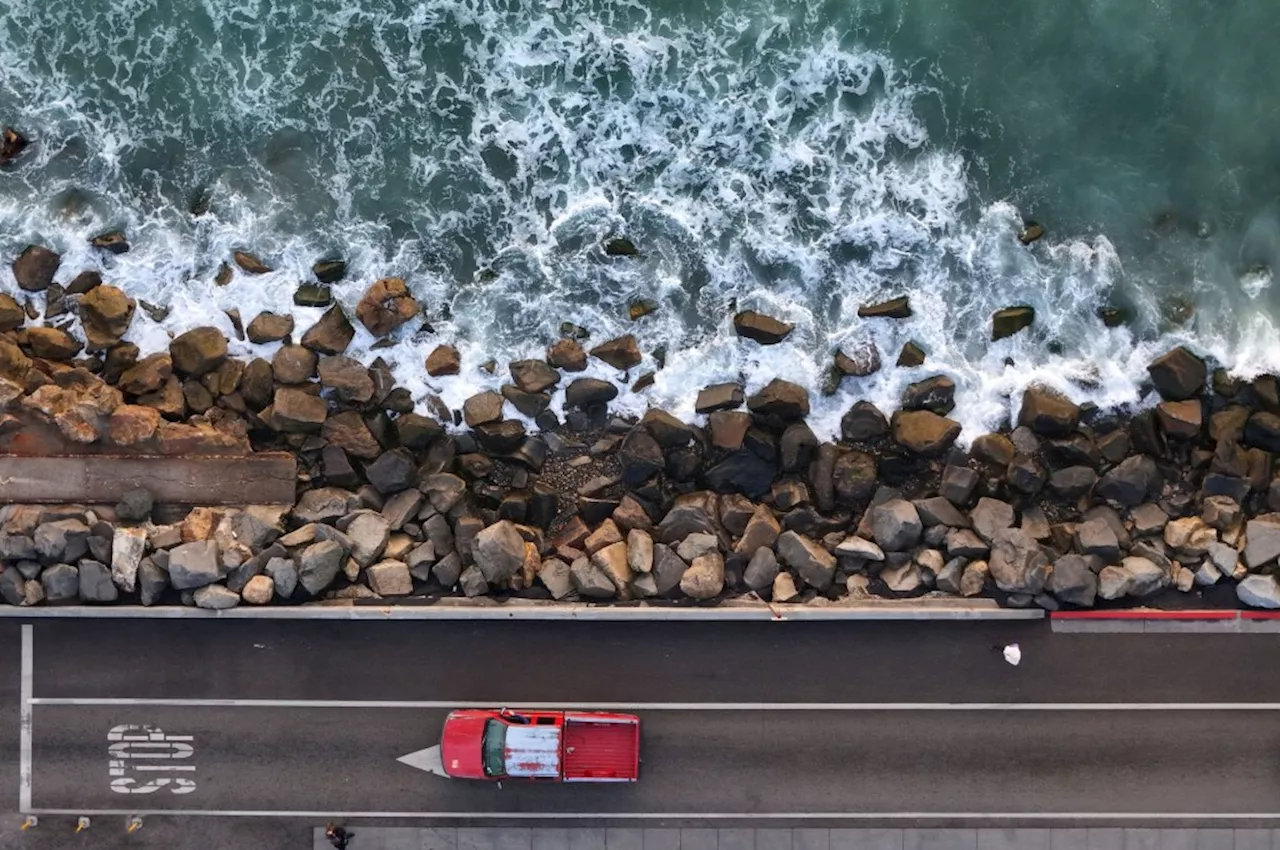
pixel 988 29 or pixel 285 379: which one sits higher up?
pixel 988 29

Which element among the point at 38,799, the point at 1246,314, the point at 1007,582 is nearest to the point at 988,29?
the point at 1246,314

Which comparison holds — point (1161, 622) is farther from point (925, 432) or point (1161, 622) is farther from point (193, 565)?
point (193, 565)

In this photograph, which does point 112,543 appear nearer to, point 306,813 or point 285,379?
point 285,379

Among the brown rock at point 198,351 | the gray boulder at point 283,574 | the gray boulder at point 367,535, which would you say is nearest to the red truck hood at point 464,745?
the gray boulder at point 367,535

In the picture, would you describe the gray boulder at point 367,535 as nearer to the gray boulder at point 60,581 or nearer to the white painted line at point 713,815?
the white painted line at point 713,815

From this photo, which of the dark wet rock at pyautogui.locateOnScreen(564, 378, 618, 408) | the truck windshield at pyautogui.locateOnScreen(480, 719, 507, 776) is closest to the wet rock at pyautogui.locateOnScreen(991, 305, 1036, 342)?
the dark wet rock at pyautogui.locateOnScreen(564, 378, 618, 408)

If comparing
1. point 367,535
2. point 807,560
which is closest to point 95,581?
point 367,535
